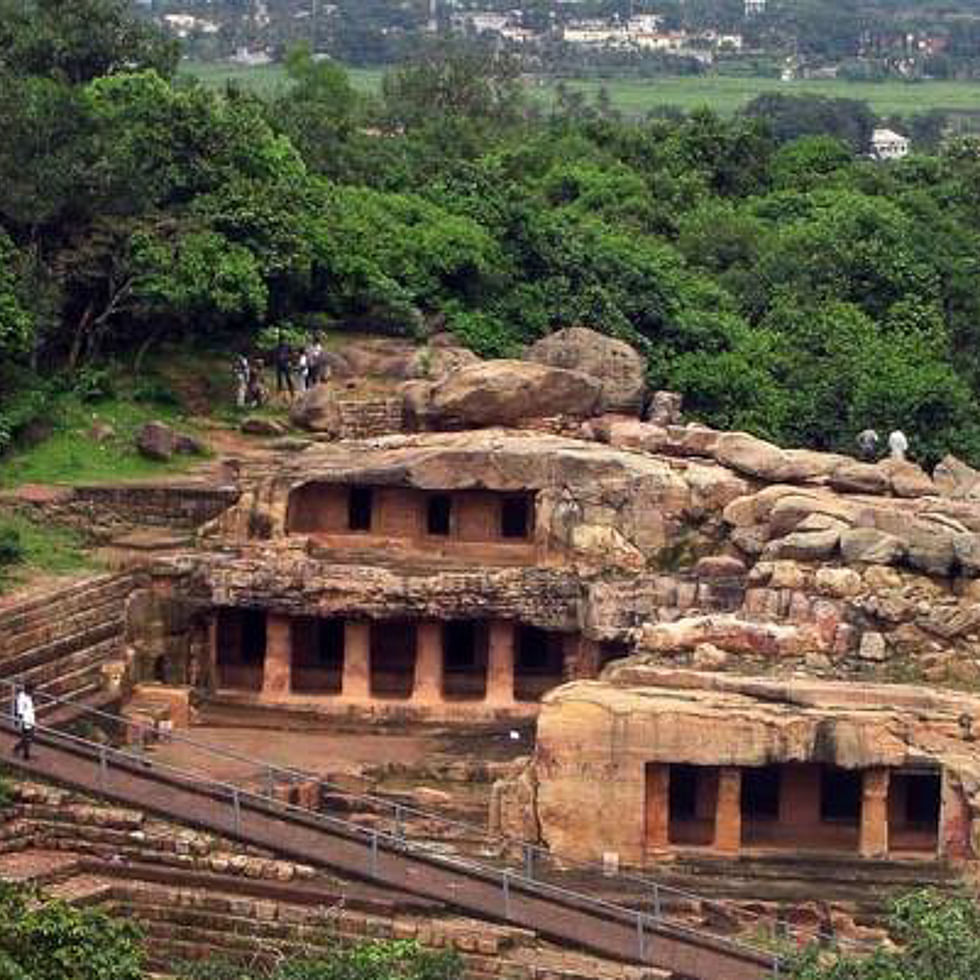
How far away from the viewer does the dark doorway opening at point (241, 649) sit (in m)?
34.6

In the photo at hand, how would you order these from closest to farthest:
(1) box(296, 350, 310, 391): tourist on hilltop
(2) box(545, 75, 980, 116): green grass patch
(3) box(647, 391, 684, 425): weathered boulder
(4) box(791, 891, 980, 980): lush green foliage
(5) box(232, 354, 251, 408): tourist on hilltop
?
(4) box(791, 891, 980, 980): lush green foliage, (3) box(647, 391, 684, 425): weathered boulder, (5) box(232, 354, 251, 408): tourist on hilltop, (1) box(296, 350, 310, 391): tourist on hilltop, (2) box(545, 75, 980, 116): green grass patch

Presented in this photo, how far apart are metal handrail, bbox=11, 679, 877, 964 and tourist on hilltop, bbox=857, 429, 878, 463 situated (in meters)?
12.6

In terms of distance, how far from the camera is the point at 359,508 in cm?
3597

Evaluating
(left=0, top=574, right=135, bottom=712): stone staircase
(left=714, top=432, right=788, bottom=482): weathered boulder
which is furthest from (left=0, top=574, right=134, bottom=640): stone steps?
(left=714, top=432, right=788, bottom=482): weathered boulder

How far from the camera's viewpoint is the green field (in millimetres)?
143500

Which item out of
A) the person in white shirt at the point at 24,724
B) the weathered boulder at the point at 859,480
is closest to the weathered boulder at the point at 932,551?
the weathered boulder at the point at 859,480

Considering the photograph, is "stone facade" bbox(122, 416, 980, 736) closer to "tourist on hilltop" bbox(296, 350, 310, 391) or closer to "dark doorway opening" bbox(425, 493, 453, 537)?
"dark doorway opening" bbox(425, 493, 453, 537)

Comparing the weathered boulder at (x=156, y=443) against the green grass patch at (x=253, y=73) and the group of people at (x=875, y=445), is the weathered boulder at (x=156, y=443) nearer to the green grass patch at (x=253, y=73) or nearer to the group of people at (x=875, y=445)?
the group of people at (x=875, y=445)

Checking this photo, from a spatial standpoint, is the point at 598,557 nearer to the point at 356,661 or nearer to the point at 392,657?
the point at 392,657

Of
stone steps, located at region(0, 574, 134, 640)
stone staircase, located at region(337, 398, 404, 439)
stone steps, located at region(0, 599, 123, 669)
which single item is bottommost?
stone steps, located at region(0, 599, 123, 669)

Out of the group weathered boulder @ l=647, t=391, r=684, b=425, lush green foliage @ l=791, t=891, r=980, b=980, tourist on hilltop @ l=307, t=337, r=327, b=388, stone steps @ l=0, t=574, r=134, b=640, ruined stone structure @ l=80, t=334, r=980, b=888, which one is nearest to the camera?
lush green foliage @ l=791, t=891, r=980, b=980

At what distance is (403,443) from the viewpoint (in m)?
35.8

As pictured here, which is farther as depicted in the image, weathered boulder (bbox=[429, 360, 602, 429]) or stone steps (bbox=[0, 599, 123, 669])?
weathered boulder (bbox=[429, 360, 602, 429])

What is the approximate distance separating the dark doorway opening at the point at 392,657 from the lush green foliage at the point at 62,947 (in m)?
11.9
